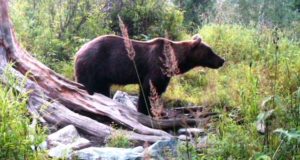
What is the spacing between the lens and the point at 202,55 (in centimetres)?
890

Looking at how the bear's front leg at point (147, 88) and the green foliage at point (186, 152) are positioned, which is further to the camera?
the bear's front leg at point (147, 88)

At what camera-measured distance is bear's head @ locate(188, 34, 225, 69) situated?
8.77m

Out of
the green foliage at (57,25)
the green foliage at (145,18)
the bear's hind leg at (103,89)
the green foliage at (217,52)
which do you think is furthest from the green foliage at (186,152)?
the green foliage at (145,18)

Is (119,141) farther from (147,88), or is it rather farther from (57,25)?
(57,25)

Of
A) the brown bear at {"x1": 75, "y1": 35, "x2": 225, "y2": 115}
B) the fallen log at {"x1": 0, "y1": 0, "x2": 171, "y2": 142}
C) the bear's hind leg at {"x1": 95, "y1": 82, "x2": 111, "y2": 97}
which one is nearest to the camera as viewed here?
the fallen log at {"x1": 0, "y1": 0, "x2": 171, "y2": 142}

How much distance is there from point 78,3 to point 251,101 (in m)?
5.92

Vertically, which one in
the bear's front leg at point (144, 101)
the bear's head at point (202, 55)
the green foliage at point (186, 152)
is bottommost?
the bear's front leg at point (144, 101)

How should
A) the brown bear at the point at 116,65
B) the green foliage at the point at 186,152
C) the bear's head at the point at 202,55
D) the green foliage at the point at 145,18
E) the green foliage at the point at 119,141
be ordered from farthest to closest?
the green foliage at the point at 145,18 → the bear's head at the point at 202,55 → the brown bear at the point at 116,65 → the green foliage at the point at 119,141 → the green foliage at the point at 186,152

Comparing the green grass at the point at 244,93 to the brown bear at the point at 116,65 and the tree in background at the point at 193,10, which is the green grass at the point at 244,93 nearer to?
the brown bear at the point at 116,65

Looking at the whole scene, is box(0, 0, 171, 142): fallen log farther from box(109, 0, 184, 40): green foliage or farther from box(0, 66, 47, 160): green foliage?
box(109, 0, 184, 40): green foliage

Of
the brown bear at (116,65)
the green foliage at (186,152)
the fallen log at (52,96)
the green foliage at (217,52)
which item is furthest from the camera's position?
the brown bear at (116,65)

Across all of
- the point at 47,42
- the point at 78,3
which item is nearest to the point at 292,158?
the point at 47,42

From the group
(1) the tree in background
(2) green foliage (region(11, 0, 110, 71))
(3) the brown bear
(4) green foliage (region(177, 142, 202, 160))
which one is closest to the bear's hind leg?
(3) the brown bear

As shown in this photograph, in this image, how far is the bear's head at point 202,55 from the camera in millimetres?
8773
